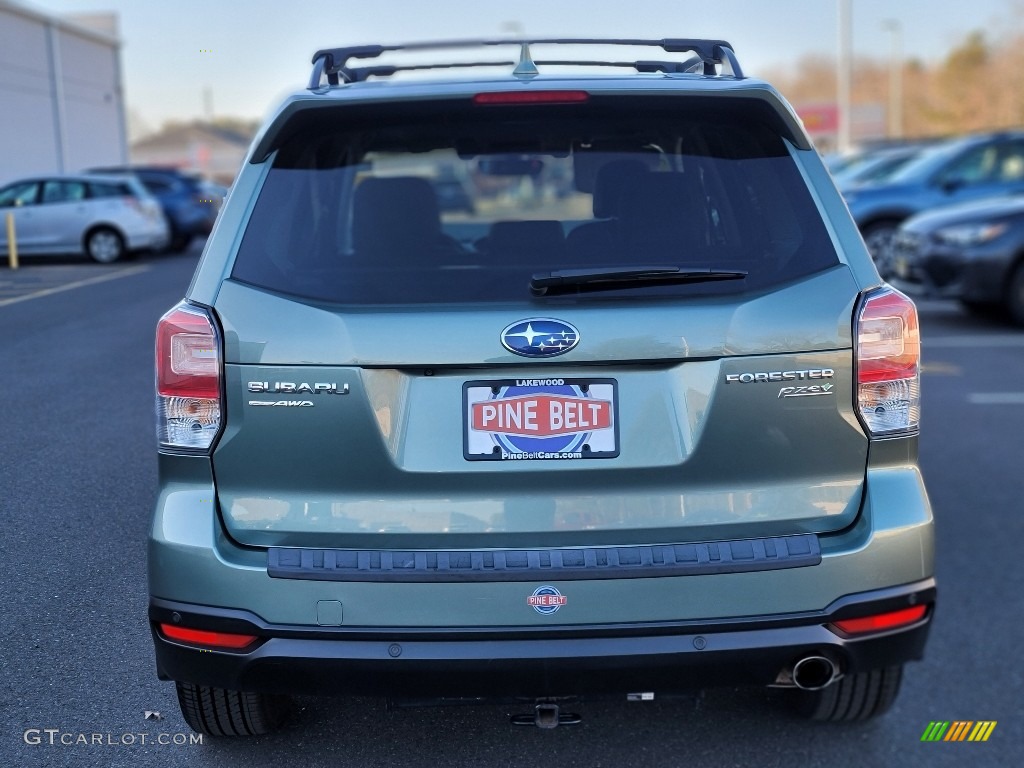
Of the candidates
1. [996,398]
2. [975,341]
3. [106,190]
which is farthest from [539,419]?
[106,190]

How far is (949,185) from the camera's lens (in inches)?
615

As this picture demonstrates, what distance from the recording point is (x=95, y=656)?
3457mm

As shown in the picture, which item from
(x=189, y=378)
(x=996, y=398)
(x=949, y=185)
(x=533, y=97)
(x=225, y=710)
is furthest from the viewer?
Answer: (x=949, y=185)

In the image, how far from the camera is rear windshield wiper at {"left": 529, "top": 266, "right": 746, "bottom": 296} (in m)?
2.69

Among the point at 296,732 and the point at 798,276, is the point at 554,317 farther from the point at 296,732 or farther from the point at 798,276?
the point at 296,732

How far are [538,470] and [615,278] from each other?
481 millimetres

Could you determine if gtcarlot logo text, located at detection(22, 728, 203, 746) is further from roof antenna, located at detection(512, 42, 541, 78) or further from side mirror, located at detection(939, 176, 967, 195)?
side mirror, located at detection(939, 176, 967, 195)

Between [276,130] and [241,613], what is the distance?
A: 1174 millimetres

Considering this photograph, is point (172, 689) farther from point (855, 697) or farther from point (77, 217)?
point (77, 217)

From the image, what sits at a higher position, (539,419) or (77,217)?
(539,419)

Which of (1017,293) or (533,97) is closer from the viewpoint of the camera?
(533,97)

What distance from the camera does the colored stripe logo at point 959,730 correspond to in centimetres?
418

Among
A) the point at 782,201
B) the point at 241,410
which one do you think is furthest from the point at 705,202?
the point at 241,410

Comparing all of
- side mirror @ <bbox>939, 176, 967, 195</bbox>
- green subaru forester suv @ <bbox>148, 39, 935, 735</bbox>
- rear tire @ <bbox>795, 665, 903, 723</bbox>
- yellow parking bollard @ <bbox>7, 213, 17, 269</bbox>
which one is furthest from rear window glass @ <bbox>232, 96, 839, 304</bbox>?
yellow parking bollard @ <bbox>7, 213, 17, 269</bbox>
